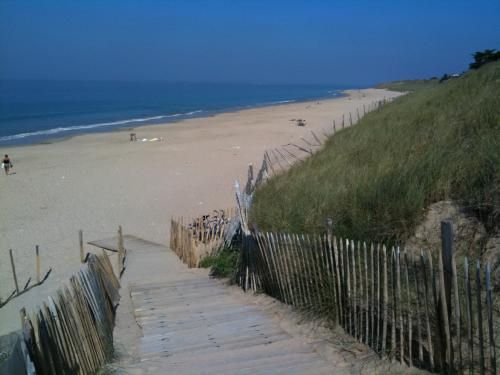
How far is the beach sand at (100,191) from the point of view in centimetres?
1230

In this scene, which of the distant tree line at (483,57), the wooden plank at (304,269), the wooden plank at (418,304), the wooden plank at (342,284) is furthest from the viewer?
the distant tree line at (483,57)

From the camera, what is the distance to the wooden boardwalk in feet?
13.0

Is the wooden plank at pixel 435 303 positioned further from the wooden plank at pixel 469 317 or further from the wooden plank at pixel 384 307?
the wooden plank at pixel 384 307

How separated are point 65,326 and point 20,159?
2735cm

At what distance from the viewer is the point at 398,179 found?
6621mm

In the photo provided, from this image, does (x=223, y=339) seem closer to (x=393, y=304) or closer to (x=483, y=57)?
(x=393, y=304)

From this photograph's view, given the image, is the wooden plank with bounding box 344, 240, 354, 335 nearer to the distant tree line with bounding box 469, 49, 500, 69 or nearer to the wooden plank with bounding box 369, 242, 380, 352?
the wooden plank with bounding box 369, 242, 380, 352

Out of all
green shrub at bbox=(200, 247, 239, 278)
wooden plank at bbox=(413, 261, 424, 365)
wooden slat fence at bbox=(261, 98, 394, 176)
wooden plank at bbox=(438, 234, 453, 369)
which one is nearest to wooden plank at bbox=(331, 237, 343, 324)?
wooden plank at bbox=(413, 261, 424, 365)

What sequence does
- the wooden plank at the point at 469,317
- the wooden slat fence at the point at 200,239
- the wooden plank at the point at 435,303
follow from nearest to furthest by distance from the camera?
1. the wooden plank at the point at 469,317
2. the wooden plank at the point at 435,303
3. the wooden slat fence at the point at 200,239

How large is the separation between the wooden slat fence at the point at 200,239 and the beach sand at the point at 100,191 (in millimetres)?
1046

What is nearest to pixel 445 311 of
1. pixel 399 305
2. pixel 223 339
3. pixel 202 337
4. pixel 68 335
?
pixel 399 305

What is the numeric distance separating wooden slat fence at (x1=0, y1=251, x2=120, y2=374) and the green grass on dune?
10.4 ft

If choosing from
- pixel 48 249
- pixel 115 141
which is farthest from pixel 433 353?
pixel 115 141

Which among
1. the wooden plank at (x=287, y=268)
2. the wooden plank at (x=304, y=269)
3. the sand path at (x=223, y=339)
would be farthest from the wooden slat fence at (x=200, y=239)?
the wooden plank at (x=304, y=269)
